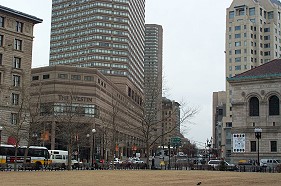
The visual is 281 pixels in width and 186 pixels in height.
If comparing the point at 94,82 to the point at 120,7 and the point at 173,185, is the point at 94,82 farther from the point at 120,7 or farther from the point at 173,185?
the point at 173,185

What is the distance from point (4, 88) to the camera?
3073 inches

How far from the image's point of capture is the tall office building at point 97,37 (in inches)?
6698

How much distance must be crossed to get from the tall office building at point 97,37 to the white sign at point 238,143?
3830 inches

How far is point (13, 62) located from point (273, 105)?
46.7 metres

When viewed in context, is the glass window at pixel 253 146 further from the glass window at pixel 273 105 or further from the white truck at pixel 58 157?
the white truck at pixel 58 157

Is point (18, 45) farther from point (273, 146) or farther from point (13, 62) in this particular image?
point (273, 146)

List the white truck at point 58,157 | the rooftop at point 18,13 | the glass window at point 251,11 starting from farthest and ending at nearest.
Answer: the glass window at point 251,11, the rooftop at point 18,13, the white truck at point 58,157

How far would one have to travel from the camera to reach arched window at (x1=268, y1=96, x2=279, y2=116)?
7321 centimetres

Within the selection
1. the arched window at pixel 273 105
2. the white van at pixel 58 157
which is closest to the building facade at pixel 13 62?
the white van at pixel 58 157

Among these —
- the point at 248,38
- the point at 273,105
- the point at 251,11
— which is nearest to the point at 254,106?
the point at 273,105

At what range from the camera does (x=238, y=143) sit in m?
75.5

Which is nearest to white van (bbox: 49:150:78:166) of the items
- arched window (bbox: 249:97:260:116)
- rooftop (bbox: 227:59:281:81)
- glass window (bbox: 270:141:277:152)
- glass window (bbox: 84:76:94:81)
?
arched window (bbox: 249:97:260:116)

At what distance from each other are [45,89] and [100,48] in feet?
166

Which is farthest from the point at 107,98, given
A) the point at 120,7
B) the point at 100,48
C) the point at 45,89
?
the point at 120,7
